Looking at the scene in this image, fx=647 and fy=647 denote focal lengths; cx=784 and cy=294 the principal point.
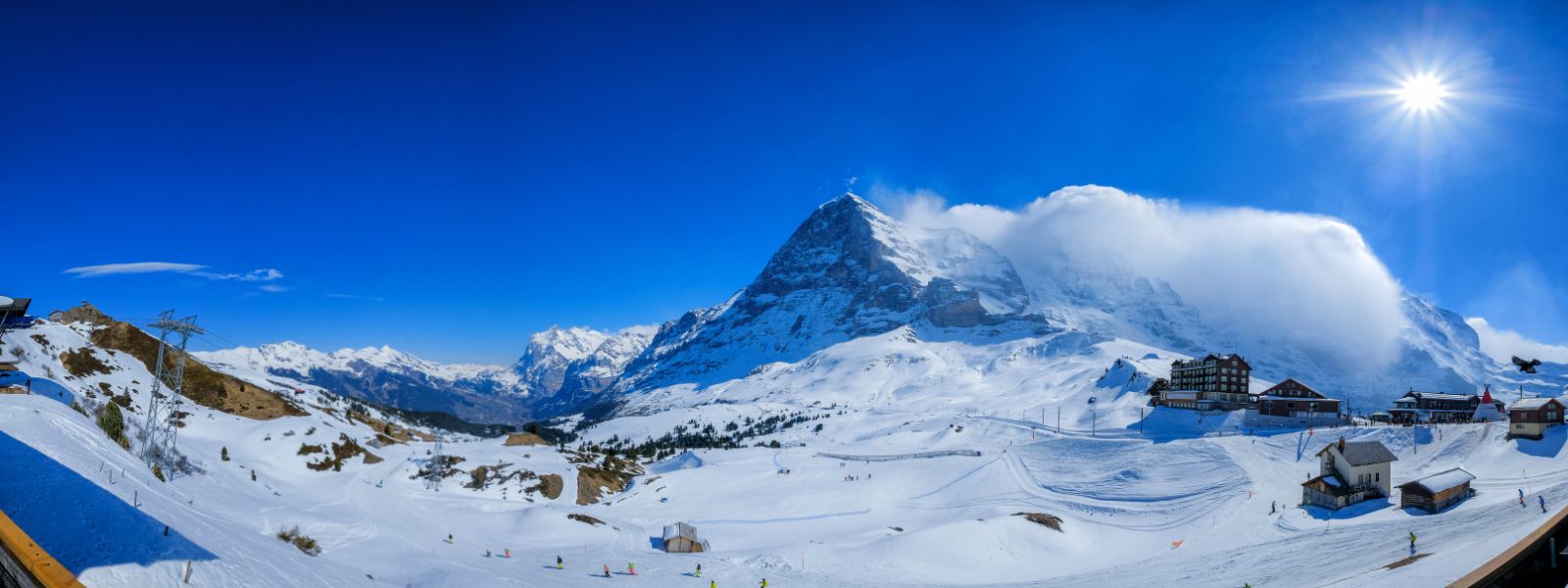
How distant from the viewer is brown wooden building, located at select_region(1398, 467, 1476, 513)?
131 feet

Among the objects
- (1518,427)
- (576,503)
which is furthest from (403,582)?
(1518,427)

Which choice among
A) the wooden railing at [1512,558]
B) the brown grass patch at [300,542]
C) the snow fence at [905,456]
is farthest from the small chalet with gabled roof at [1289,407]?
the brown grass patch at [300,542]

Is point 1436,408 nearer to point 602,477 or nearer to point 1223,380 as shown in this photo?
point 1223,380

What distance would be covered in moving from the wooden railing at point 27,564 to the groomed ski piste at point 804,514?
10098 millimetres

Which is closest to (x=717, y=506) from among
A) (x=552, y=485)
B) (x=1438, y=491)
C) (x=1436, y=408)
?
(x=552, y=485)

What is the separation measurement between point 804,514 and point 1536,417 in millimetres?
60855

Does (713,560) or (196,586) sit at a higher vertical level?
(196,586)

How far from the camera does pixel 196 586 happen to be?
54.9 feet

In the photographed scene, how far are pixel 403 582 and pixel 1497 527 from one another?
50999 millimetres

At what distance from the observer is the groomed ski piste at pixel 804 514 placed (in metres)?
20.9

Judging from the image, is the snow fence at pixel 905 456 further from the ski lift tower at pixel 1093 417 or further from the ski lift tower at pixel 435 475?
the ski lift tower at pixel 435 475

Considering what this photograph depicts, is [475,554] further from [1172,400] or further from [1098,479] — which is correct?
[1172,400]

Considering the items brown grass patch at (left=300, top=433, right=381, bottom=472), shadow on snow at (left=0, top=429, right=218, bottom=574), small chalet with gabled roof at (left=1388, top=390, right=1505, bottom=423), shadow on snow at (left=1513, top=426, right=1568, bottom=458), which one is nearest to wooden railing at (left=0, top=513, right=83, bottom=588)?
shadow on snow at (left=0, top=429, right=218, bottom=574)

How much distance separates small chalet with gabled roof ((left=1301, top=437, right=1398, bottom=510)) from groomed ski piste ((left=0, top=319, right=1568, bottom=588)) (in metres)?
1.33
